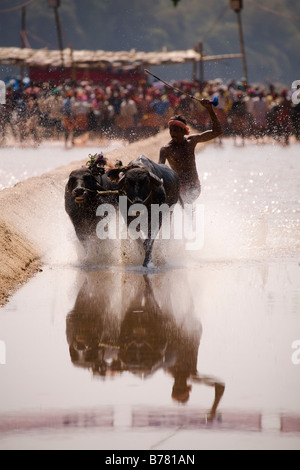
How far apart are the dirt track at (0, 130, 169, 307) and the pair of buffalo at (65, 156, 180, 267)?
2.65 feet

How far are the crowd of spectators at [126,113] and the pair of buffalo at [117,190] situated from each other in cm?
2416

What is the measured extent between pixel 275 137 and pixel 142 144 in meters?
7.83

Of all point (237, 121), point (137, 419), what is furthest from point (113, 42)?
point (137, 419)

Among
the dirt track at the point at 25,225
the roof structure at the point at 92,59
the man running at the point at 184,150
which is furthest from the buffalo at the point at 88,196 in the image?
the roof structure at the point at 92,59

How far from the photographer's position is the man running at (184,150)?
45.4ft

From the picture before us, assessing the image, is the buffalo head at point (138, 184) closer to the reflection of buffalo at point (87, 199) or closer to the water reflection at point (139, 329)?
the reflection of buffalo at point (87, 199)

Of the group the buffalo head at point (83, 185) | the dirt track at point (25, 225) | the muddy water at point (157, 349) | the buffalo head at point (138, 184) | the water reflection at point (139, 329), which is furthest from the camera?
the buffalo head at point (83, 185)

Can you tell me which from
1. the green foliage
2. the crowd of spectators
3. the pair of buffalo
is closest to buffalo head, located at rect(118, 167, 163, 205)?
the pair of buffalo

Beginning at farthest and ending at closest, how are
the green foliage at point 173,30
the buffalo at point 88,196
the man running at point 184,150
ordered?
the green foliage at point 173,30
the man running at point 184,150
the buffalo at point 88,196

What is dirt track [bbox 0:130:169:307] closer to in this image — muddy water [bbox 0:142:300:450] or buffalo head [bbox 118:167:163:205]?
muddy water [bbox 0:142:300:450]

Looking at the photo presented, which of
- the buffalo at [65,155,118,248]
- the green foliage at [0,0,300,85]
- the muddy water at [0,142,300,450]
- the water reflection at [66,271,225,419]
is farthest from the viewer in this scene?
the green foliage at [0,0,300,85]

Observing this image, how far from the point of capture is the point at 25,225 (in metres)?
15.4

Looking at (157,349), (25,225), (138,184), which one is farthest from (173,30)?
(157,349)

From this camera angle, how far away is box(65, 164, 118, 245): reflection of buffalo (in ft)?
42.1
